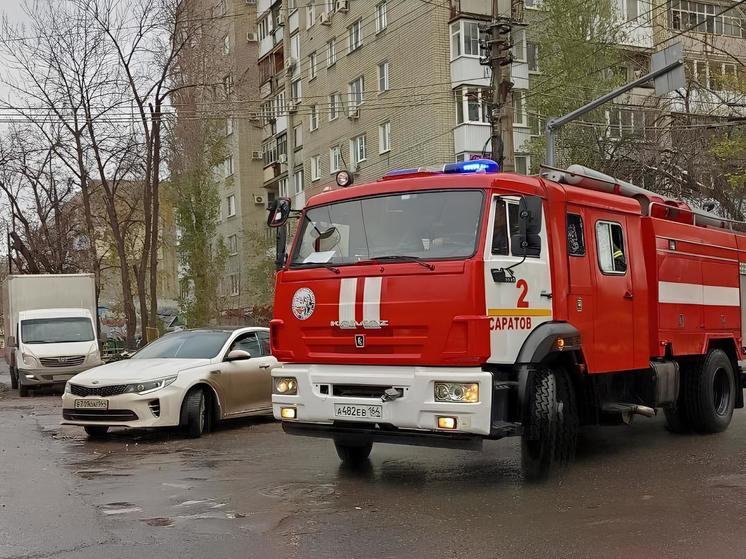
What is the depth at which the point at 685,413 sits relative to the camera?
11148mm

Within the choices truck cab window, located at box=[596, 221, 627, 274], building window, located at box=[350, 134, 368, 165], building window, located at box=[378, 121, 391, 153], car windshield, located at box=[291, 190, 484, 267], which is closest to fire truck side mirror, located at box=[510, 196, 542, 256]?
car windshield, located at box=[291, 190, 484, 267]

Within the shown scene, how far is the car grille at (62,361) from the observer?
75.5 ft

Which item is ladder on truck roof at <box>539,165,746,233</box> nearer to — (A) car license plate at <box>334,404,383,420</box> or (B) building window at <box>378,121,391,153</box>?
(A) car license plate at <box>334,404,383,420</box>

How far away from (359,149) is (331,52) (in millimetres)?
5531

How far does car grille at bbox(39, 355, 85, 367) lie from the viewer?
23.0m

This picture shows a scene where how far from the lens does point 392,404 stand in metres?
7.76

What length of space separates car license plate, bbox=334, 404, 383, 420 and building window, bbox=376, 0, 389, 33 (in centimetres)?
2975

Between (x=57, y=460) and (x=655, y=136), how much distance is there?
79.2 feet

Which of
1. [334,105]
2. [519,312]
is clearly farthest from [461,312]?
[334,105]

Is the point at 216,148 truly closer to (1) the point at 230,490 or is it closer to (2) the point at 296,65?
(2) the point at 296,65

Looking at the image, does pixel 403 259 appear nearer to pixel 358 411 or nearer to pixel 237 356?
pixel 358 411

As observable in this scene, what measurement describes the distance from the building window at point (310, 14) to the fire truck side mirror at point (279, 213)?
119 feet

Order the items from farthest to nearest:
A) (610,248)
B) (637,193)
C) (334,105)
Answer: (334,105) < (637,193) < (610,248)

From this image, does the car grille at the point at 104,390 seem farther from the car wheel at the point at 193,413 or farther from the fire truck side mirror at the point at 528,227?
the fire truck side mirror at the point at 528,227
